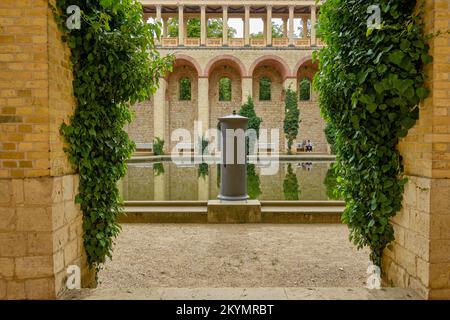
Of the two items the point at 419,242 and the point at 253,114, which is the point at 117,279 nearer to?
the point at 419,242

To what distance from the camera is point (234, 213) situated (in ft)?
22.7

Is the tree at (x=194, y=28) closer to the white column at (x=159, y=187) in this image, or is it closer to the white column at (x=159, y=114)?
the white column at (x=159, y=114)


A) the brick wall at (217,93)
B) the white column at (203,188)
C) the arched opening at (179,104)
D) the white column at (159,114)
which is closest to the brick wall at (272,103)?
the brick wall at (217,93)

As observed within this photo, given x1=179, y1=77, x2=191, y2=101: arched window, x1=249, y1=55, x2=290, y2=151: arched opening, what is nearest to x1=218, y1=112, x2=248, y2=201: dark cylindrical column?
x1=249, y1=55, x2=290, y2=151: arched opening

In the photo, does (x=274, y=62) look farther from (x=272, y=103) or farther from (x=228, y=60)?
(x=228, y=60)

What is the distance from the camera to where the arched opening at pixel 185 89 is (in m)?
28.1

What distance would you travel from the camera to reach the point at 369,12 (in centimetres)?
298

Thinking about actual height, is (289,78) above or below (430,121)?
above

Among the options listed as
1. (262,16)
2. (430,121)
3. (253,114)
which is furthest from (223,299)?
(262,16)

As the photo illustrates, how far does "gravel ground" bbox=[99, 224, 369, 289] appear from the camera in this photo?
4.10 metres

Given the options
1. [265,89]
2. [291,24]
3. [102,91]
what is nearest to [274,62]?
[265,89]

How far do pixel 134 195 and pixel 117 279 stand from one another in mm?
5435

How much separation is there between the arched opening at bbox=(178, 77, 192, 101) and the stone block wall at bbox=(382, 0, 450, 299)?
85.4ft

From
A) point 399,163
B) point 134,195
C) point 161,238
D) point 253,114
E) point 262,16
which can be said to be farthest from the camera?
point 262,16
